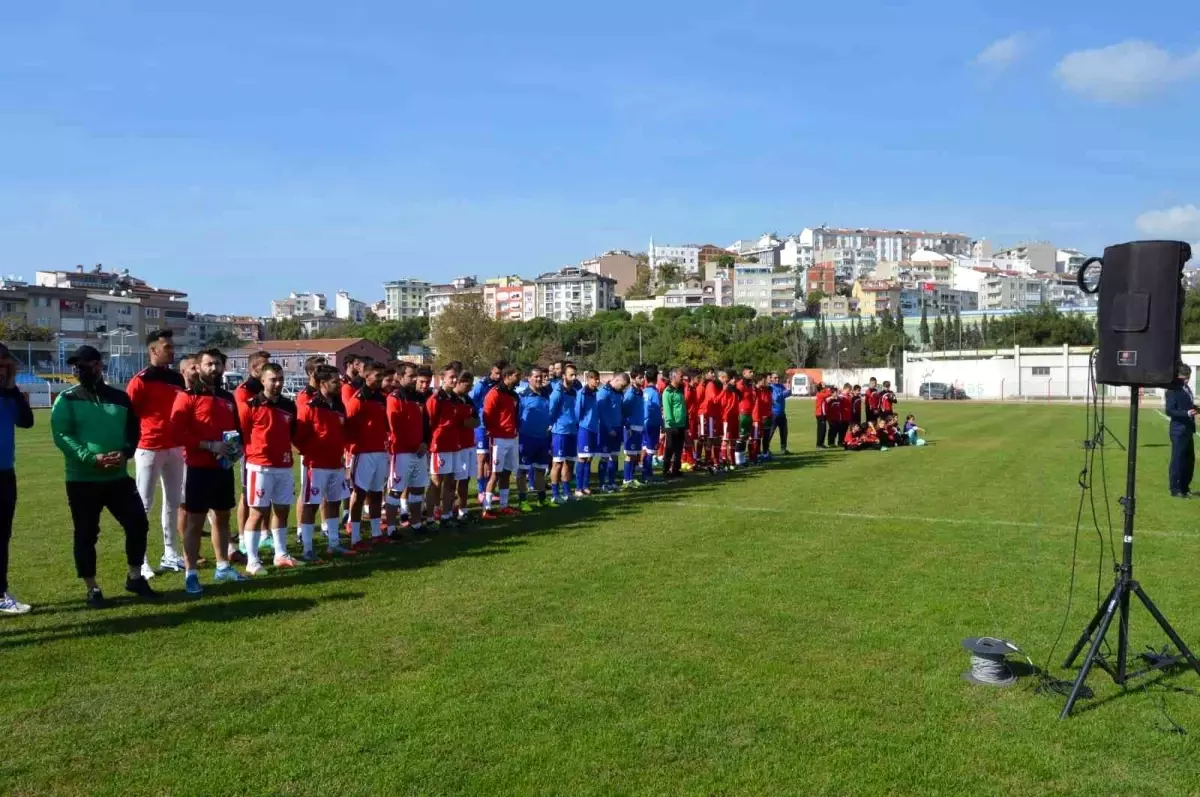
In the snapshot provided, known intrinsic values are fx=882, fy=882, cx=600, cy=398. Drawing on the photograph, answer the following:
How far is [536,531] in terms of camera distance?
1062 cm

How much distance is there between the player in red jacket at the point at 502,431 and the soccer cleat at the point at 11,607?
5.75m

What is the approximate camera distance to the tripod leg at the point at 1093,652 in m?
4.93

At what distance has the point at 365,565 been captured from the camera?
347 inches

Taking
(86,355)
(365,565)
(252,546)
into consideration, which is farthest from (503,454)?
(86,355)

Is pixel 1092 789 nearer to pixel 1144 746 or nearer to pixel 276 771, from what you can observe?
pixel 1144 746

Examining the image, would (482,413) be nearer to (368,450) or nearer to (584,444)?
(584,444)

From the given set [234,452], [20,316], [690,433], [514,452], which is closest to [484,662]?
[234,452]

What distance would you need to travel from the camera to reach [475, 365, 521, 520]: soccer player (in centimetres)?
1204

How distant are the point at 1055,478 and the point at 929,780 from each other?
1335 cm

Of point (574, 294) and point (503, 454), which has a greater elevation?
point (574, 294)

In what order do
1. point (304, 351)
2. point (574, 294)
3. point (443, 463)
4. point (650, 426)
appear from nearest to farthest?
point (443, 463) < point (650, 426) < point (304, 351) < point (574, 294)

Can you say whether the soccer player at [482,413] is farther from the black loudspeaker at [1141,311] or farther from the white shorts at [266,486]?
the black loudspeaker at [1141,311]

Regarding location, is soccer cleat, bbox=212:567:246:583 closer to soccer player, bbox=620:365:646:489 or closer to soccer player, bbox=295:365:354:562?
soccer player, bbox=295:365:354:562

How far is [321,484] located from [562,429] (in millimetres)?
5121
